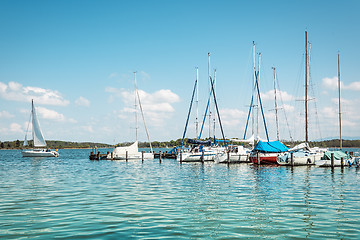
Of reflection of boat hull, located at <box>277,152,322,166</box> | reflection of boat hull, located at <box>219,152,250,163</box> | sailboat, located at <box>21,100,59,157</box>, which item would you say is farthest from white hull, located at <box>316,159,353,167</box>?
sailboat, located at <box>21,100,59,157</box>

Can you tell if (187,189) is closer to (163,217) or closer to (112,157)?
(163,217)

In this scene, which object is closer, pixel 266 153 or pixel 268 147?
pixel 266 153

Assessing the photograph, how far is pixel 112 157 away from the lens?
68.1m

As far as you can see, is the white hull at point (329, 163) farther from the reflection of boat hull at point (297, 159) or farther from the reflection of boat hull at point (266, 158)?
the reflection of boat hull at point (266, 158)

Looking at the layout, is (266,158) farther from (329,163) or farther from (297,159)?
(329,163)

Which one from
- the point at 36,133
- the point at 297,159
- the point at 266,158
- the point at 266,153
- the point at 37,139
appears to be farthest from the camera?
the point at 37,139

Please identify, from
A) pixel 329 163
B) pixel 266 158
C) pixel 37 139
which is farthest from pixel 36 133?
pixel 329 163

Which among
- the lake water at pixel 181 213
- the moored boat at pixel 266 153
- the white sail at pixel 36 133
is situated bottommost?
the lake water at pixel 181 213

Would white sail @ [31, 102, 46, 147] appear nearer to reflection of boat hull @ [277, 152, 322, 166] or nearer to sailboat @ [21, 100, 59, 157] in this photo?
sailboat @ [21, 100, 59, 157]

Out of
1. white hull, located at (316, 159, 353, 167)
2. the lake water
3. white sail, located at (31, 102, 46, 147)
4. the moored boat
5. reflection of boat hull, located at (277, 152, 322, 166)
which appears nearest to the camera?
the lake water

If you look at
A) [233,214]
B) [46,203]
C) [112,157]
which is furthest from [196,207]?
[112,157]

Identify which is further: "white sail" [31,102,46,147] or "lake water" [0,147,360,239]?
"white sail" [31,102,46,147]

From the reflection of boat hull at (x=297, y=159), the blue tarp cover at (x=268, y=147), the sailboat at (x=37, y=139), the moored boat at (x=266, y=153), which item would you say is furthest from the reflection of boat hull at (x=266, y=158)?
the sailboat at (x=37, y=139)

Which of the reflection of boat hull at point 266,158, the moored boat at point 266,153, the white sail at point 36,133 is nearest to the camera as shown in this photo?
the reflection of boat hull at point 266,158
